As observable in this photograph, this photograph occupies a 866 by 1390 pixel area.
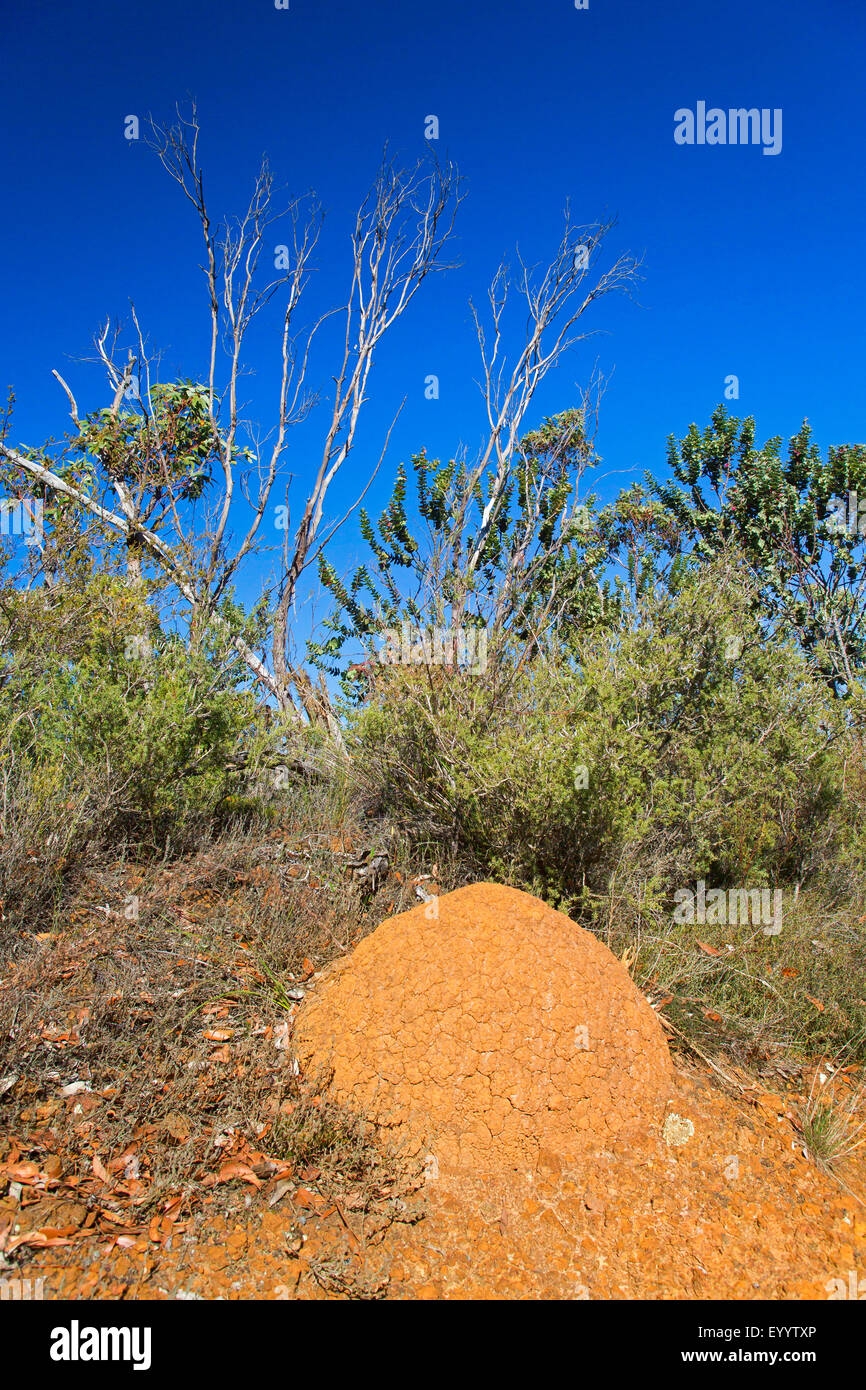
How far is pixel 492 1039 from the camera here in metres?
3.37

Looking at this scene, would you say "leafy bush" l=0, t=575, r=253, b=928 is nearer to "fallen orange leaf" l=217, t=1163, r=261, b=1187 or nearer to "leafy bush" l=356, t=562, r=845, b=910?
"leafy bush" l=356, t=562, r=845, b=910

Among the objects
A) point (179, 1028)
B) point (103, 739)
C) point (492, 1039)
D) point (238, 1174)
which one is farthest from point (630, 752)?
point (103, 739)

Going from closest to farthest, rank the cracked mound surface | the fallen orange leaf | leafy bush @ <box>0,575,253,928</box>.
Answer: the fallen orange leaf
the cracked mound surface
leafy bush @ <box>0,575,253,928</box>

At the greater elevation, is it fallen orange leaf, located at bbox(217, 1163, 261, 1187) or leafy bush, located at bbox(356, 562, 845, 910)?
leafy bush, located at bbox(356, 562, 845, 910)

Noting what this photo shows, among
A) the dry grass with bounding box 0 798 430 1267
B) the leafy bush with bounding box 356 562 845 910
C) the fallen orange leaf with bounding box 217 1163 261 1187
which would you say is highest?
the leafy bush with bounding box 356 562 845 910

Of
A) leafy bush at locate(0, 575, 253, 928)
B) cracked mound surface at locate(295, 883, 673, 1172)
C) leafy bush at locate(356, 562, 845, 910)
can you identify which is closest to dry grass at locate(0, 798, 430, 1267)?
cracked mound surface at locate(295, 883, 673, 1172)

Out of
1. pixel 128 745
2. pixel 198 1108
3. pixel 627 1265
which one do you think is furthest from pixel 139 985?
pixel 627 1265

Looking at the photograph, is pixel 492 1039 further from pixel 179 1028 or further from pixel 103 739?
pixel 103 739

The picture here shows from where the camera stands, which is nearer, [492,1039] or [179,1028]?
[492,1039]

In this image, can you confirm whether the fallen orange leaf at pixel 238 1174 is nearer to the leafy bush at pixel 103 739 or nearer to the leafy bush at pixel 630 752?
the leafy bush at pixel 103 739

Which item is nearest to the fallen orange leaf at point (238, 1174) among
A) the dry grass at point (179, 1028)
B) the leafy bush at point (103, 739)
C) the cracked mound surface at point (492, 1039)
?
the dry grass at point (179, 1028)

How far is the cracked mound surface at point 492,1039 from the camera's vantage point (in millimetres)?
3201

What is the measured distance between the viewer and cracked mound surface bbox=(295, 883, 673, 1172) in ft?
10.5
